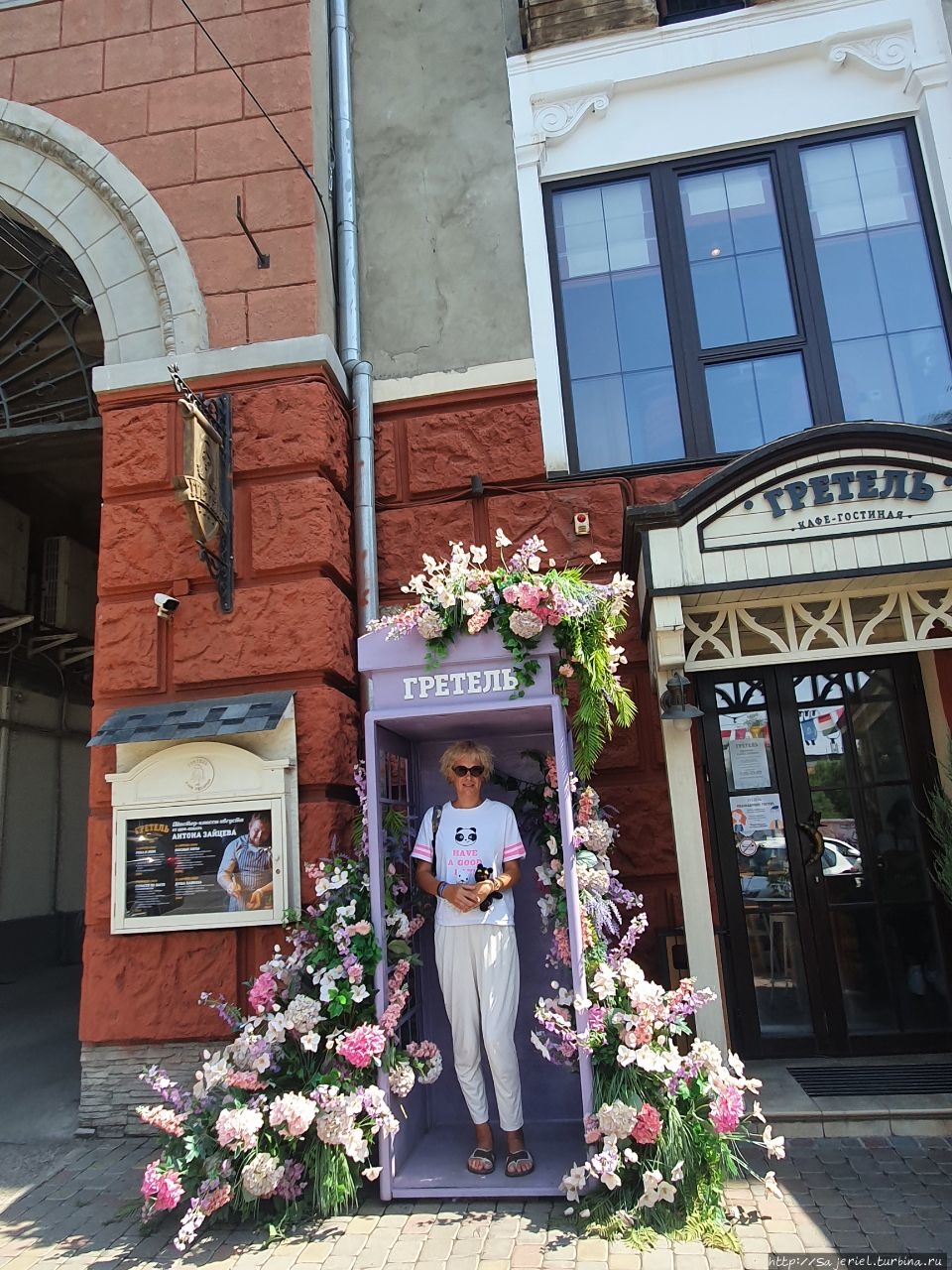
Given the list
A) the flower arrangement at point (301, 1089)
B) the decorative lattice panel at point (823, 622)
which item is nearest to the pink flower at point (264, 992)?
the flower arrangement at point (301, 1089)

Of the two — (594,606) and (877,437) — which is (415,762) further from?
(877,437)

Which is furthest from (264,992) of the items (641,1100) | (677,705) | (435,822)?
(677,705)

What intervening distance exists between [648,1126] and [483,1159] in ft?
3.09

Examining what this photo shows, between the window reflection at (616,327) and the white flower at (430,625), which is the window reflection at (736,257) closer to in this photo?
the window reflection at (616,327)

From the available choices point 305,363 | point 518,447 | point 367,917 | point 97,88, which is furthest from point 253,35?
point 367,917

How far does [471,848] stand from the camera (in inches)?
179

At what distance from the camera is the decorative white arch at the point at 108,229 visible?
21.6 feet

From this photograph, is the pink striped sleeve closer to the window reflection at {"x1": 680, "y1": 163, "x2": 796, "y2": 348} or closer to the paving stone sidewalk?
the paving stone sidewalk

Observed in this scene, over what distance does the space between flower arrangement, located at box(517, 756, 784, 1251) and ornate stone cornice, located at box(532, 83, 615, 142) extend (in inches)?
220

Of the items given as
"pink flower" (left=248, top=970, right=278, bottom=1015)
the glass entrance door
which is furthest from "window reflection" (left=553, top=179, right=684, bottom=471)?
"pink flower" (left=248, top=970, right=278, bottom=1015)

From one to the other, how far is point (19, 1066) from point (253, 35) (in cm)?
813

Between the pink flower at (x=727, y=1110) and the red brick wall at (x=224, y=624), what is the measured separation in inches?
108

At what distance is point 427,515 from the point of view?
6.54m

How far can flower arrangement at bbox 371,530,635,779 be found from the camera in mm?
4457
